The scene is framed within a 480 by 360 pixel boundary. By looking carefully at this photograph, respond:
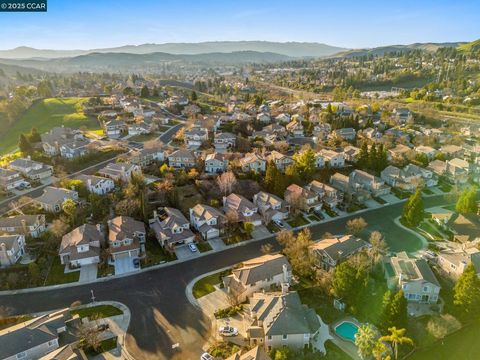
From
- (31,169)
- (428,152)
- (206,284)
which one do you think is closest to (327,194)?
(206,284)

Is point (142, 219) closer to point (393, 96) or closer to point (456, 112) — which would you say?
point (456, 112)

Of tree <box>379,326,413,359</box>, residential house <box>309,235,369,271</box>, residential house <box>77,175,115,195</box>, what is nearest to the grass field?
residential house <box>77,175,115,195</box>

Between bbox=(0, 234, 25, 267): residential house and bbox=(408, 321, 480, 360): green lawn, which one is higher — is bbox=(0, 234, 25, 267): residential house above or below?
above

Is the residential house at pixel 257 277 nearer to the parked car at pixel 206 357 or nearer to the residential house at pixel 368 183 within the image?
the parked car at pixel 206 357

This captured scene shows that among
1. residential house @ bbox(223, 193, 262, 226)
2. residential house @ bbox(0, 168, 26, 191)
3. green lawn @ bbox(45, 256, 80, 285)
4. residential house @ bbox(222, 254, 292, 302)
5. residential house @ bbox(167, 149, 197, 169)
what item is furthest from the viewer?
residential house @ bbox(167, 149, 197, 169)

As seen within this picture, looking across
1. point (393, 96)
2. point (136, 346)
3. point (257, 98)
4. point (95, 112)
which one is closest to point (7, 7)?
point (136, 346)

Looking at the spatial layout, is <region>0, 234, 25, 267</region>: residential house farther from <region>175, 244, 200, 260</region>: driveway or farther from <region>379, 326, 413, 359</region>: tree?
<region>379, 326, 413, 359</region>: tree
